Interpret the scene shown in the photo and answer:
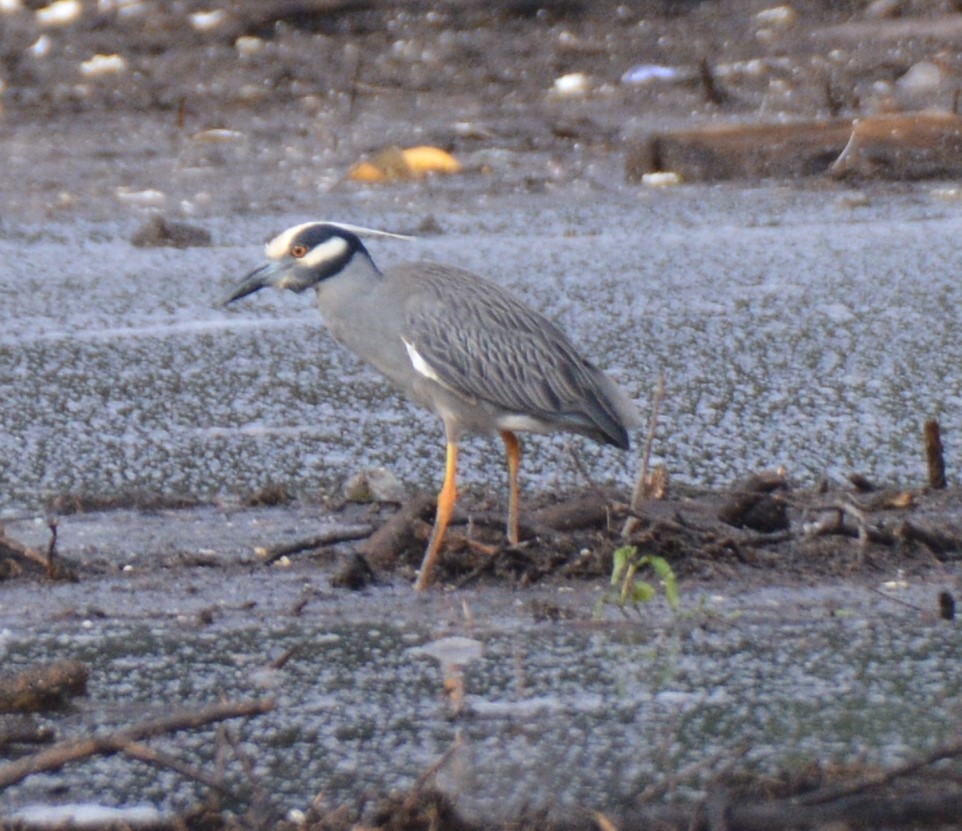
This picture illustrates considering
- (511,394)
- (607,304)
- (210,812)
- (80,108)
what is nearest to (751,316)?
(607,304)

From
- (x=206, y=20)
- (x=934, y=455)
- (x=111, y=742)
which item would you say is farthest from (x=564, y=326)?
(x=206, y=20)

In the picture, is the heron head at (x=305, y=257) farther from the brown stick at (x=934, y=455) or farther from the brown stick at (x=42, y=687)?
the brown stick at (x=42, y=687)

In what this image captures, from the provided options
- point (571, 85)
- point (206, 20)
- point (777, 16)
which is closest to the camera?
point (571, 85)

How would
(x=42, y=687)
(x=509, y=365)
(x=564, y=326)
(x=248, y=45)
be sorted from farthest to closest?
(x=248, y=45) < (x=564, y=326) < (x=509, y=365) < (x=42, y=687)

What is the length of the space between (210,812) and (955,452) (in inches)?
112

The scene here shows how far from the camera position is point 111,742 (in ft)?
7.72

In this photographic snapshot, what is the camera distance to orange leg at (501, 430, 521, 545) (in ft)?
13.0

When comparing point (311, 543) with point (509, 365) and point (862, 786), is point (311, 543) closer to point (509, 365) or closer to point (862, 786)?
point (509, 365)

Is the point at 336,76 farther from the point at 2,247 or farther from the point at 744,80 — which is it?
the point at 2,247

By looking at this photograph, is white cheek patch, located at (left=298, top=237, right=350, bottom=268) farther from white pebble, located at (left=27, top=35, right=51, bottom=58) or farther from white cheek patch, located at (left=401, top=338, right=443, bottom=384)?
white pebble, located at (left=27, top=35, right=51, bottom=58)

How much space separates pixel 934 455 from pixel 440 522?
1261 millimetres

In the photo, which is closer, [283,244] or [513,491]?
[513,491]

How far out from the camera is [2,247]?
7660mm

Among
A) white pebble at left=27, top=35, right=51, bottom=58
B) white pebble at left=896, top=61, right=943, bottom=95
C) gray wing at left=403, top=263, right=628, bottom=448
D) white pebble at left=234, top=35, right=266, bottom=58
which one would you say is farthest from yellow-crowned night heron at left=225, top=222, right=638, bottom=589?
white pebble at left=27, top=35, right=51, bottom=58
